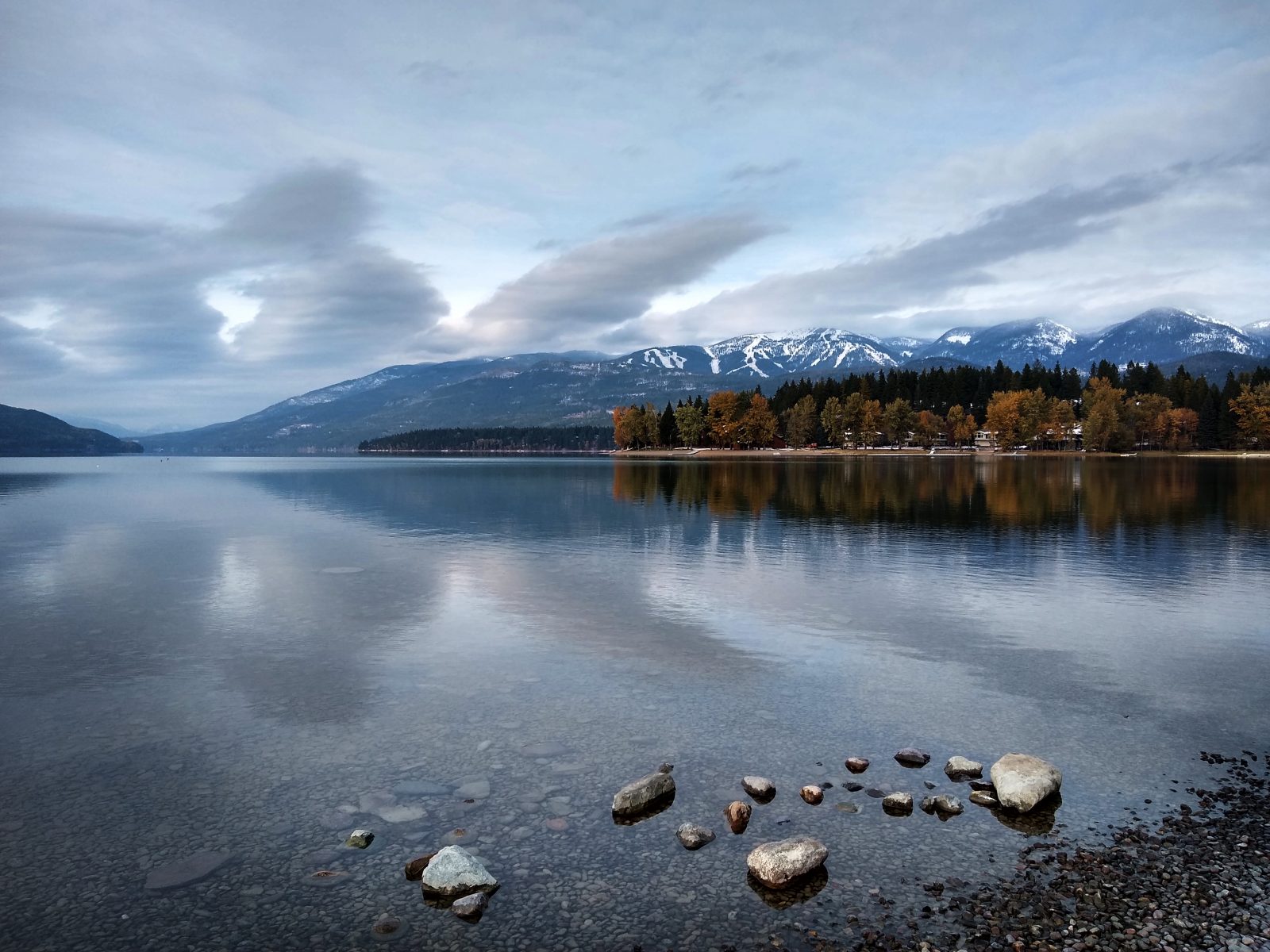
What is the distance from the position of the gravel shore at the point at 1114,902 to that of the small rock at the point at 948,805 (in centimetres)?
146

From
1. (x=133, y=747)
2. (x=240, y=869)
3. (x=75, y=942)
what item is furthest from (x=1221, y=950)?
(x=133, y=747)

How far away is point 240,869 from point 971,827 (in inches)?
496

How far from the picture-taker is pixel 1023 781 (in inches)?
574

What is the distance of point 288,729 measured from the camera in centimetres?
1848

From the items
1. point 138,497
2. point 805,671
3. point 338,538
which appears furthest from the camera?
point 138,497

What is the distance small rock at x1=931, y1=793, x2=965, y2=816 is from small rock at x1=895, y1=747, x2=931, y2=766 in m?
1.70

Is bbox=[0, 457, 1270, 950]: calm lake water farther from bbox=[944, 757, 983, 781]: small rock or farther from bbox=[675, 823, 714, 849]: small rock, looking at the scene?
bbox=[944, 757, 983, 781]: small rock

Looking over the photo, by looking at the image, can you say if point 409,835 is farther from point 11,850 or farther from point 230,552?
point 230,552

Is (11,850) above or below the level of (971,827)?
above

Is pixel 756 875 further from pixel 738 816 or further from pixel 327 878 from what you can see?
pixel 327 878

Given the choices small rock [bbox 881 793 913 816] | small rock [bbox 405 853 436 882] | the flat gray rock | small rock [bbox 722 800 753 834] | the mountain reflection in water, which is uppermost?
the flat gray rock

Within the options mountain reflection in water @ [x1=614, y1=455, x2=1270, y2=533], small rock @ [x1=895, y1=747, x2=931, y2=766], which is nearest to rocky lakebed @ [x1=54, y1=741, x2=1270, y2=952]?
small rock @ [x1=895, y1=747, x2=931, y2=766]

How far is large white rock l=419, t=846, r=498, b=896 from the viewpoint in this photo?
459 inches

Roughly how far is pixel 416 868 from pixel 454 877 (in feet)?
2.99
